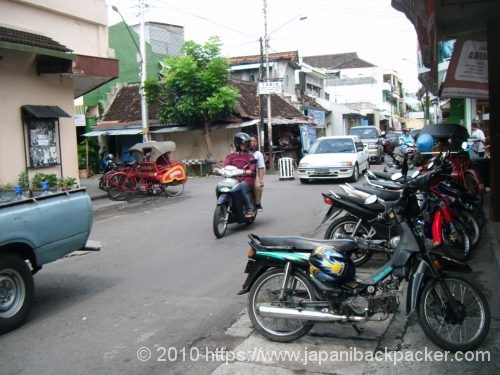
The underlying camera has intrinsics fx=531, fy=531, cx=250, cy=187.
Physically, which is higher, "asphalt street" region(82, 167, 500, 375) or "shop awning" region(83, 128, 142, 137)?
"shop awning" region(83, 128, 142, 137)

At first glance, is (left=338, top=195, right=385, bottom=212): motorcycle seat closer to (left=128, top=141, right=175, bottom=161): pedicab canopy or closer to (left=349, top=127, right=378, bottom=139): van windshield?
(left=128, top=141, right=175, bottom=161): pedicab canopy

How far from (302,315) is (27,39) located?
1159 cm

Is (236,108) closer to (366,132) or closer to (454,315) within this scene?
(366,132)

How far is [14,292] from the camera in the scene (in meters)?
5.48

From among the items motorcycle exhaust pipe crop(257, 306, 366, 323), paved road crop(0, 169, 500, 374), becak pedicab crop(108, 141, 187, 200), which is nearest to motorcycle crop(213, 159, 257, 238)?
paved road crop(0, 169, 500, 374)

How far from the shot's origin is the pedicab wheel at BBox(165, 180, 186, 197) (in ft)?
55.3

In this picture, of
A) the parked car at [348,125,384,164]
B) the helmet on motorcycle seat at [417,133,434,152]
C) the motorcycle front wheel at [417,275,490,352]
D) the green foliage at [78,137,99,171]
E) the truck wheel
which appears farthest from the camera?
the green foliage at [78,137,99,171]

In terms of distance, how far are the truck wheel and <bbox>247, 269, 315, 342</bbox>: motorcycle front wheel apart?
2.41 m

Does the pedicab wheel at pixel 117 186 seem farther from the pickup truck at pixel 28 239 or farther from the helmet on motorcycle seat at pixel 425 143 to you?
the pickup truck at pixel 28 239

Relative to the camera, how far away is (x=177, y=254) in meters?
8.58

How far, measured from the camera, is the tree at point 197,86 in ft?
81.7

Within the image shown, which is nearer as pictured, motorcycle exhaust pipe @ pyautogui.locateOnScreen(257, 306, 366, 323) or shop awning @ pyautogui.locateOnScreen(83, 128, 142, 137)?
motorcycle exhaust pipe @ pyautogui.locateOnScreen(257, 306, 366, 323)

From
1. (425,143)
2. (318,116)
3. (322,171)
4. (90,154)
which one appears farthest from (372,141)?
(425,143)

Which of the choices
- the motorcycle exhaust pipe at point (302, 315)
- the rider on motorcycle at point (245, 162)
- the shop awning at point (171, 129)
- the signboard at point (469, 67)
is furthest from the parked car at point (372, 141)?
the motorcycle exhaust pipe at point (302, 315)
